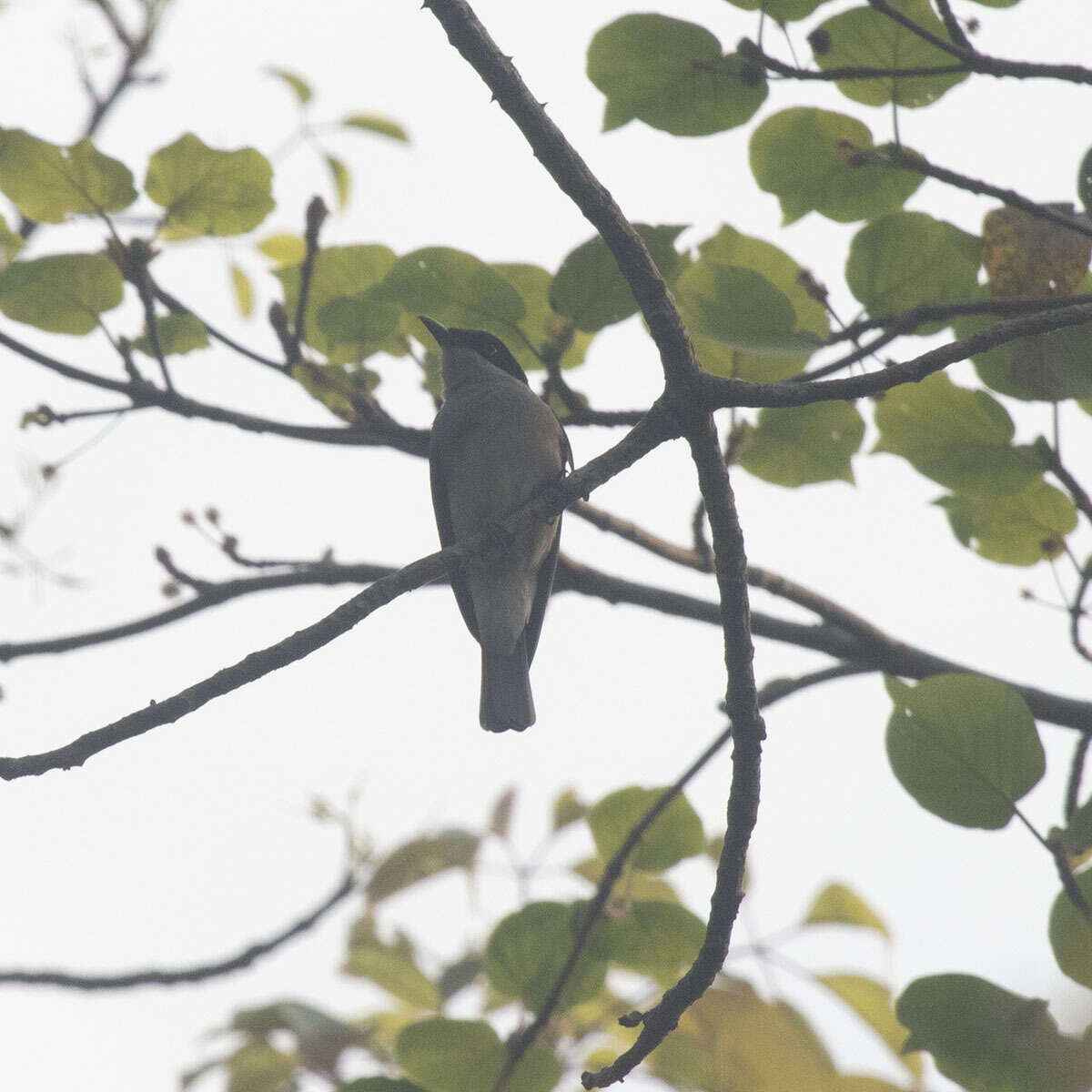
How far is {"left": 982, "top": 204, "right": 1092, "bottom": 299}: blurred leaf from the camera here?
12.2 ft

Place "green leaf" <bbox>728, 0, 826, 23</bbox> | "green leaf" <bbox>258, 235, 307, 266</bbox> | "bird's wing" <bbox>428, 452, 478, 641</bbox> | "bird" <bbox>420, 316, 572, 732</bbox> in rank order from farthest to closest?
"bird's wing" <bbox>428, 452, 478, 641</bbox> < "bird" <bbox>420, 316, 572, 732</bbox> < "green leaf" <bbox>258, 235, 307, 266</bbox> < "green leaf" <bbox>728, 0, 826, 23</bbox>

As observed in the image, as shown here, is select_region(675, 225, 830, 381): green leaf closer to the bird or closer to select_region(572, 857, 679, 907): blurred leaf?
select_region(572, 857, 679, 907): blurred leaf

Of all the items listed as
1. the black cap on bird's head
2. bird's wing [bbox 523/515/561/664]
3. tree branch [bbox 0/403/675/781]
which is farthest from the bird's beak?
tree branch [bbox 0/403/675/781]

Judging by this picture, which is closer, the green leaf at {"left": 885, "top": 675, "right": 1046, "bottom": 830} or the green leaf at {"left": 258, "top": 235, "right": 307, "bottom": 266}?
the green leaf at {"left": 885, "top": 675, "right": 1046, "bottom": 830}

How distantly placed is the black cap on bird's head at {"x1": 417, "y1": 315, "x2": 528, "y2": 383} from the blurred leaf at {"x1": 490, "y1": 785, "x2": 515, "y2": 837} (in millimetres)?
1819

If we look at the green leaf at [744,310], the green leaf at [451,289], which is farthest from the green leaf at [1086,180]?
the green leaf at [451,289]

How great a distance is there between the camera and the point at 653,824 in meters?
4.12

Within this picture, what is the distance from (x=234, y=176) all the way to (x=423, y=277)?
30.0 inches

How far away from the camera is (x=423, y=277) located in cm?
399

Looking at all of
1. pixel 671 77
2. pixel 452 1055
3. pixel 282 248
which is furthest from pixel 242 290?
pixel 452 1055

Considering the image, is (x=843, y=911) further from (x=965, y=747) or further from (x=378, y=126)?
(x=378, y=126)

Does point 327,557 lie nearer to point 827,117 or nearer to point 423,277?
point 423,277

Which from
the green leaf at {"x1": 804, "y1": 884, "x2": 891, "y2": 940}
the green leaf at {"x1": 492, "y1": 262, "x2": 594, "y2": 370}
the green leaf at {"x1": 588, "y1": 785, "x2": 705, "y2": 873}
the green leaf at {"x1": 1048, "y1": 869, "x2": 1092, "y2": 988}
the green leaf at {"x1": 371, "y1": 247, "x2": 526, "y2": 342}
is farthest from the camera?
the green leaf at {"x1": 804, "y1": 884, "x2": 891, "y2": 940}

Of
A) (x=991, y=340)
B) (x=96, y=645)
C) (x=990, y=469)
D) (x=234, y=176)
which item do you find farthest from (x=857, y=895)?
(x=234, y=176)
